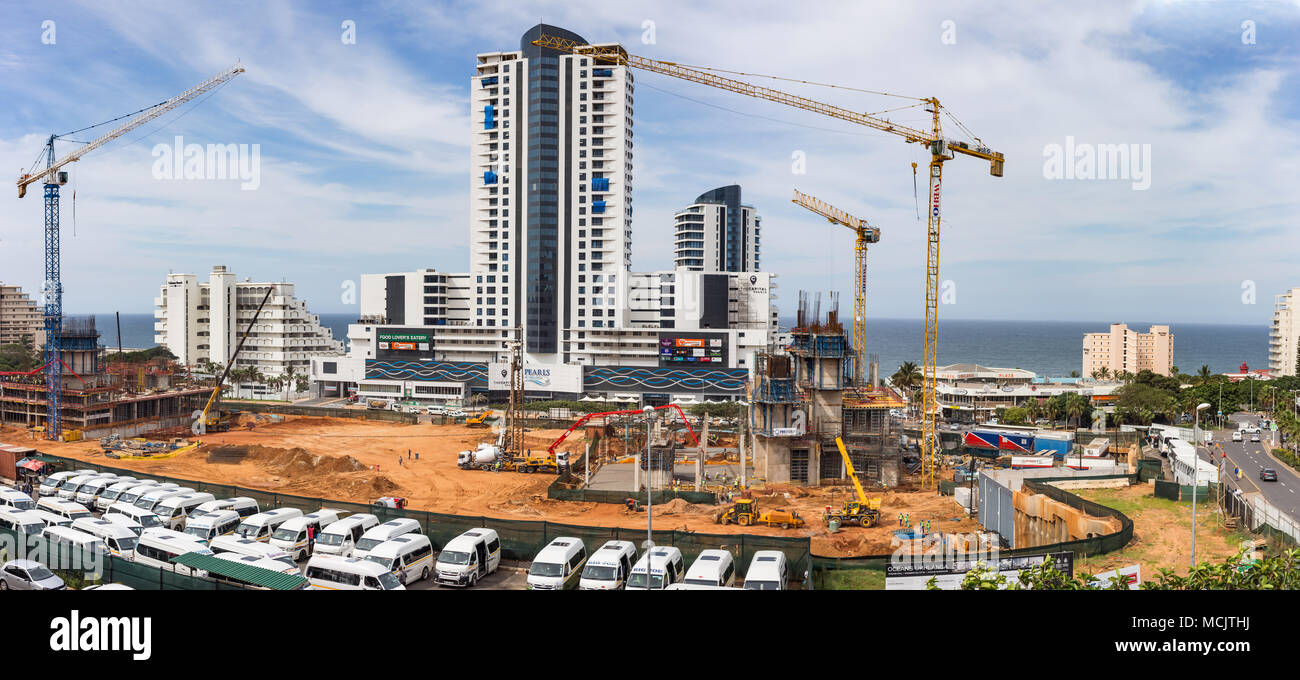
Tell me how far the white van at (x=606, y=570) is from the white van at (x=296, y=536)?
7.60 meters

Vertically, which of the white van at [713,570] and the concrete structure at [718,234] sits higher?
the concrete structure at [718,234]

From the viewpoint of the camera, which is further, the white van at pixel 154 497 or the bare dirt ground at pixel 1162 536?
the white van at pixel 154 497

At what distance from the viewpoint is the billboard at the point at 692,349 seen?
66.2 metres

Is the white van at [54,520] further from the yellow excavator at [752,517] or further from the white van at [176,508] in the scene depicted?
the yellow excavator at [752,517]

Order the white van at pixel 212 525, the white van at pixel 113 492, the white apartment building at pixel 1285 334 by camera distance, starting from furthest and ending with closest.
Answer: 1. the white apartment building at pixel 1285 334
2. the white van at pixel 113 492
3. the white van at pixel 212 525

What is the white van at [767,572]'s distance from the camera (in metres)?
15.1

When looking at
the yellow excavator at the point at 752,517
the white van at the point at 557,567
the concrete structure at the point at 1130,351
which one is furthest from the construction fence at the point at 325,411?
the concrete structure at the point at 1130,351

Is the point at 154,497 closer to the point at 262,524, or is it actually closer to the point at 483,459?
the point at 262,524

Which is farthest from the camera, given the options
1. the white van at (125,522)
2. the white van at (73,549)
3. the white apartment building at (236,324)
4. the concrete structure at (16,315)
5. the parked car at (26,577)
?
the concrete structure at (16,315)

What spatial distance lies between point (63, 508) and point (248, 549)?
8.93 meters

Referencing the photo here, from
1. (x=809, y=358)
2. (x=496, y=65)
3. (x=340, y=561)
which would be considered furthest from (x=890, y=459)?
(x=496, y=65)

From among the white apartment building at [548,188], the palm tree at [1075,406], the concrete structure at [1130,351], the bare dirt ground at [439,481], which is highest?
the white apartment building at [548,188]

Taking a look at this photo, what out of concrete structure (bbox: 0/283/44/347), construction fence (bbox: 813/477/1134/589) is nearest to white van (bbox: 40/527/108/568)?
construction fence (bbox: 813/477/1134/589)
